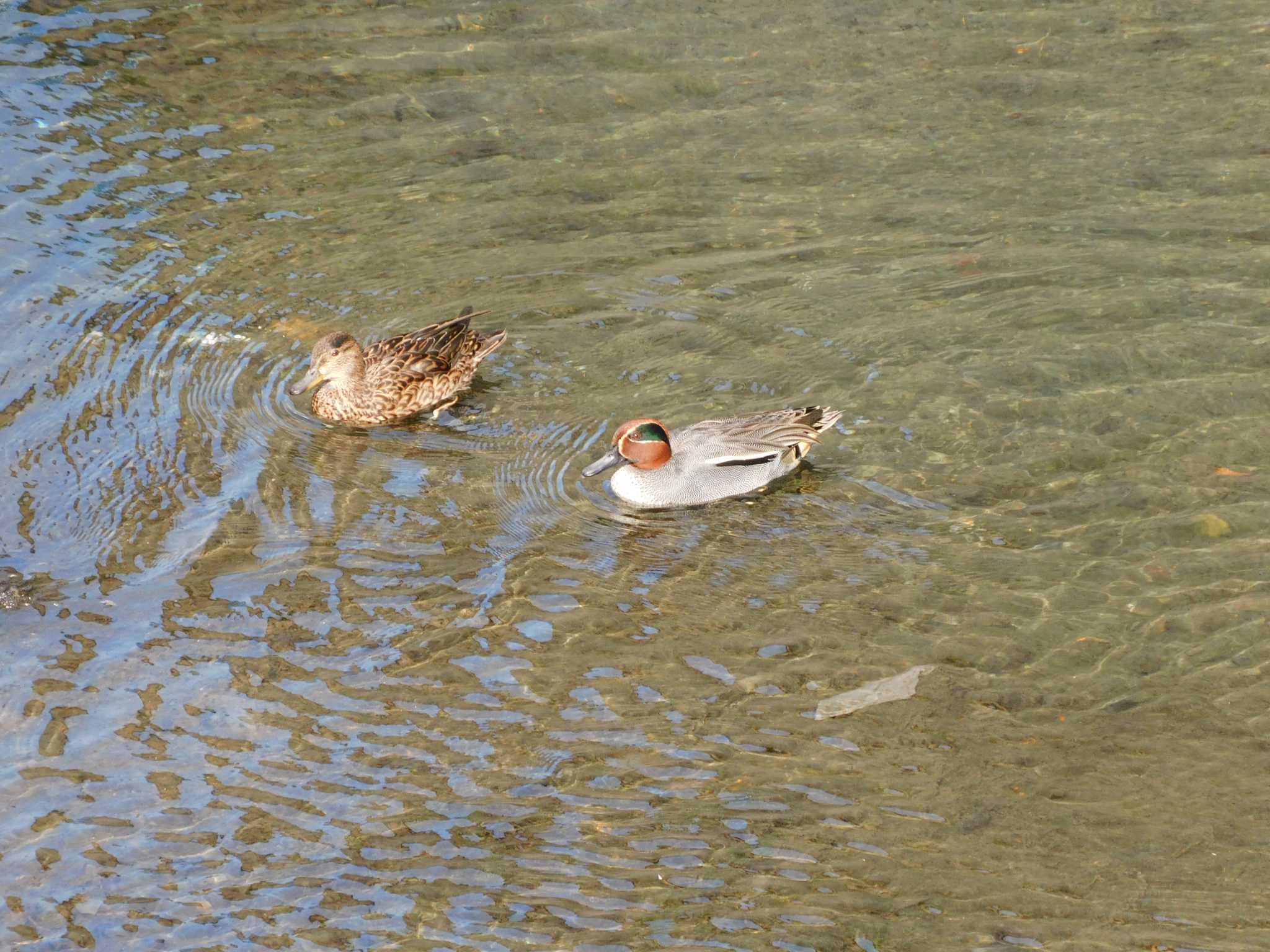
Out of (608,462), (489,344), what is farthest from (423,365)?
(608,462)

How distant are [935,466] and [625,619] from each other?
8.08 ft

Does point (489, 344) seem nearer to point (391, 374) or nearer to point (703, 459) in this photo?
point (391, 374)

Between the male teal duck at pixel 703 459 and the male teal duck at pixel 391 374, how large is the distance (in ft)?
5.33

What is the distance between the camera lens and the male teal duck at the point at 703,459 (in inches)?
323

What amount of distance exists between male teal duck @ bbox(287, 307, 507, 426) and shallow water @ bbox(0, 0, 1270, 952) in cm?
24

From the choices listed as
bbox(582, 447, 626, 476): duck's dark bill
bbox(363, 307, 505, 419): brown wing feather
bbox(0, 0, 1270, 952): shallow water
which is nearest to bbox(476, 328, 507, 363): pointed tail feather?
bbox(363, 307, 505, 419): brown wing feather

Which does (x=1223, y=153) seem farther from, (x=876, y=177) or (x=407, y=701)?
(x=407, y=701)

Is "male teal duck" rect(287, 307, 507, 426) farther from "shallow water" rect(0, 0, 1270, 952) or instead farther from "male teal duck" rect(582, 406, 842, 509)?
"male teal duck" rect(582, 406, 842, 509)

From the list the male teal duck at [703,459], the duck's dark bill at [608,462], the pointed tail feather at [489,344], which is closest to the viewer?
the male teal duck at [703,459]

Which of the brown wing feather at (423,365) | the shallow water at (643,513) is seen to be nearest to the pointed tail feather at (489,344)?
the brown wing feather at (423,365)

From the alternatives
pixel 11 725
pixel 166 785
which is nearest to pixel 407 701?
pixel 166 785

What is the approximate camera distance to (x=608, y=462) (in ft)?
27.4

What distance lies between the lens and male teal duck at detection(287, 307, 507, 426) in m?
9.21

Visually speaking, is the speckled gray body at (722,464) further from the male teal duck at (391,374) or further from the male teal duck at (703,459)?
the male teal duck at (391,374)
